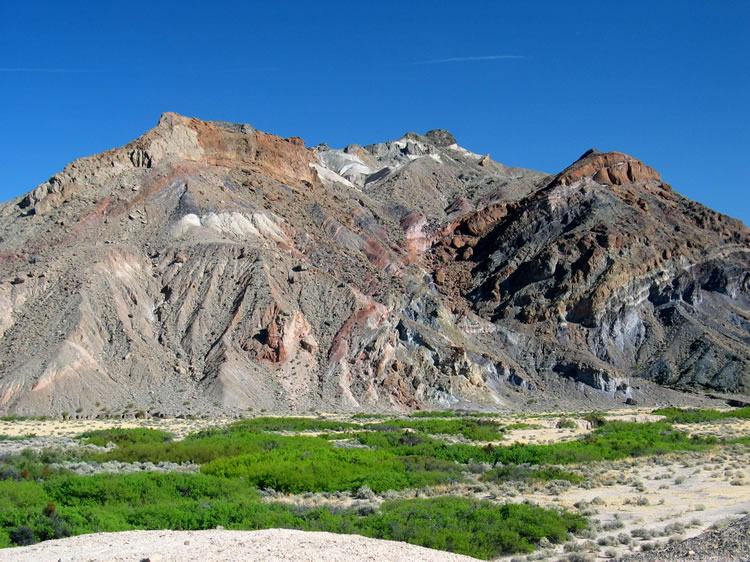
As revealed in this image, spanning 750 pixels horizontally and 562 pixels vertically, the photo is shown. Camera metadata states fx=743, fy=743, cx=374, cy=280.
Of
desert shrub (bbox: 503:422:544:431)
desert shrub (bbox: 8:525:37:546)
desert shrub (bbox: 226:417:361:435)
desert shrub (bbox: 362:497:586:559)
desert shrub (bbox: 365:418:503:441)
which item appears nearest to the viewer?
desert shrub (bbox: 8:525:37:546)

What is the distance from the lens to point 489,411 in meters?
58.8

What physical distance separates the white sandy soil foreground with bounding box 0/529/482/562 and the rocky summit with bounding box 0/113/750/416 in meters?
36.0

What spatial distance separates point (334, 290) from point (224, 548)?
176 feet

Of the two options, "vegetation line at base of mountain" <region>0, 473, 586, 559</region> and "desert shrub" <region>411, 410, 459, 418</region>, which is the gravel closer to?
"vegetation line at base of mountain" <region>0, 473, 586, 559</region>

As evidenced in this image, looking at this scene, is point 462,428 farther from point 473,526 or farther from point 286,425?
point 473,526

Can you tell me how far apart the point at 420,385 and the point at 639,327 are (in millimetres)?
28049

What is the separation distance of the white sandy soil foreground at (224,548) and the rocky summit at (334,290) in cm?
3597

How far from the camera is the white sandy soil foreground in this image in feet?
37.9

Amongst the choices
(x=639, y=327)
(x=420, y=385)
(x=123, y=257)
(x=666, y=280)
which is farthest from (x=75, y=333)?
(x=666, y=280)

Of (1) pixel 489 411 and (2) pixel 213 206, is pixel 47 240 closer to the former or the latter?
(2) pixel 213 206

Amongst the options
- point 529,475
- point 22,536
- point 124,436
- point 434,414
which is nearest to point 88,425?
point 124,436

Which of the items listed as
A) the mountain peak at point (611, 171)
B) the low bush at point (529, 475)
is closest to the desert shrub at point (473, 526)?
the low bush at point (529, 475)

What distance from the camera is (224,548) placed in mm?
12047

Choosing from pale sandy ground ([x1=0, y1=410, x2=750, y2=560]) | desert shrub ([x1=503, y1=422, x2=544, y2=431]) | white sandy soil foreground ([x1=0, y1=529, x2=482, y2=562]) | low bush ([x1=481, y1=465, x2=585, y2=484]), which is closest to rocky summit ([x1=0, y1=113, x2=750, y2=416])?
desert shrub ([x1=503, y1=422, x2=544, y2=431])
